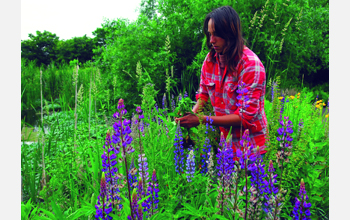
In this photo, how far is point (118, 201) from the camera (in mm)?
1658

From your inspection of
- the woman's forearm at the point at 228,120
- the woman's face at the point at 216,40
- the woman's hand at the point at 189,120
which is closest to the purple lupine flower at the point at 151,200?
the woman's hand at the point at 189,120

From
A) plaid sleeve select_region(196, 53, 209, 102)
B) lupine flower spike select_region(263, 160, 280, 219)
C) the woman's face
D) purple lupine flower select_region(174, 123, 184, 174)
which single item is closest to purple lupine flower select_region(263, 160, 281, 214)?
lupine flower spike select_region(263, 160, 280, 219)

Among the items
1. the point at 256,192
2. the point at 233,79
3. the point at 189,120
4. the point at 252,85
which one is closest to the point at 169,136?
the point at 189,120

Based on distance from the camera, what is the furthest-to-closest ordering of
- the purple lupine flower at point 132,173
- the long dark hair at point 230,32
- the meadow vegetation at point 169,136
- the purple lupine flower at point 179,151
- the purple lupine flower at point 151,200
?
the long dark hair at point 230,32, the purple lupine flower at point 179,151, the purple lupine flower at point 151,200, the meadow vegetation at point 169,136, the purple lupine flower at point 132,173

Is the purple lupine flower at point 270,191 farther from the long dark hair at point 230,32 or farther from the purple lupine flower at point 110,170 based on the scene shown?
the long dark hair at point 230,32

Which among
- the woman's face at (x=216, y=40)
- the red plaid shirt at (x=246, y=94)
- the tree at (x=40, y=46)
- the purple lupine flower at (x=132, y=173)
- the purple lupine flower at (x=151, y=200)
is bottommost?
the purple lupine flower at (x=151, y=200)

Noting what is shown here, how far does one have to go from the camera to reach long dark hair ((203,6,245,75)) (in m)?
2.61

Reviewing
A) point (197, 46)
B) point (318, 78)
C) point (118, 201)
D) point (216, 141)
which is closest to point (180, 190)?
point (118, 201)

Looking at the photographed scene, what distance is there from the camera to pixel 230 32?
8.73 feet

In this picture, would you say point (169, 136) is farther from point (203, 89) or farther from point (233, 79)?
point (233, 79)

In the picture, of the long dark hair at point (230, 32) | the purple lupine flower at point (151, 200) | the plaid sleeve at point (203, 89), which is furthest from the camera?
the plaid sleeve at point (203, 89)

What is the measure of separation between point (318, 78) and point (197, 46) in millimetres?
8484

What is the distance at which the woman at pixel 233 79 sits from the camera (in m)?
2.48

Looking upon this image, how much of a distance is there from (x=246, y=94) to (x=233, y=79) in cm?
26
